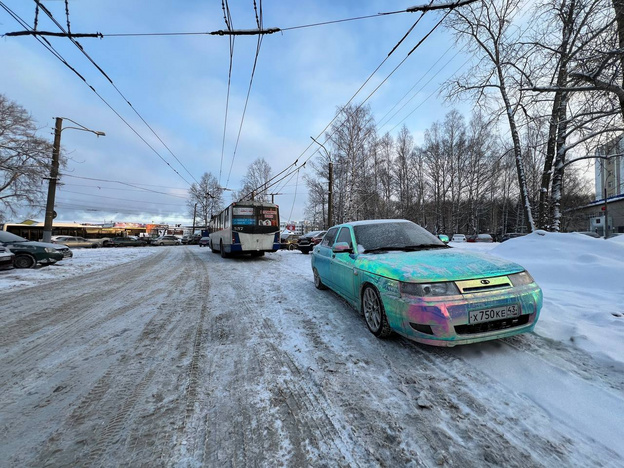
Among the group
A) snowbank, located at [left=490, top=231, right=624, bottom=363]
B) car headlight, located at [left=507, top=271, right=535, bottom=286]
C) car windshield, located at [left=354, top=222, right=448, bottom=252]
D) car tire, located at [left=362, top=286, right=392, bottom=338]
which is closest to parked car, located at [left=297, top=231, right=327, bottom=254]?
snowbank, located at [left=490, top=231, right=624, bottom=363]

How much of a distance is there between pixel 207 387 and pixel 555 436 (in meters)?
2.44

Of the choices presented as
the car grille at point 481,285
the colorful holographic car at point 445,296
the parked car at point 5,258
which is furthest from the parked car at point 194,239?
the car grille at point 481,285

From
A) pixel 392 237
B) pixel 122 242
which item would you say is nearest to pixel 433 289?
pixel 392 237

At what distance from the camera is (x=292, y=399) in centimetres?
206

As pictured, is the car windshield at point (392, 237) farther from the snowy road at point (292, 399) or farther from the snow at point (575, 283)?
the snow at point (575, 283)

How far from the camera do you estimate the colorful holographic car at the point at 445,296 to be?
2.48 meters

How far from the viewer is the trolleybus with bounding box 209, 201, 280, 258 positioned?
1239cm

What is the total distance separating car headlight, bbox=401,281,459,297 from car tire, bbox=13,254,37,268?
13150mm

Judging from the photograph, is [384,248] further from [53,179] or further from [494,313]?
[53,179]

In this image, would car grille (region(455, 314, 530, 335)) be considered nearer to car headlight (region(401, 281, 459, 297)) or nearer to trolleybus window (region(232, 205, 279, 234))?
car headlight (region(401, 281, 459, 297))

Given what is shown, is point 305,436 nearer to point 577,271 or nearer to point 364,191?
point 577,271

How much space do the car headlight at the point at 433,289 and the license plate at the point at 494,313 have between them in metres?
0.25

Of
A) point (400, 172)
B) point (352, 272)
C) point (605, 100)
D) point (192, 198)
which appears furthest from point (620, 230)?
point (192, 198)

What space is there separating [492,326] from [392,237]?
1815 millimetres
